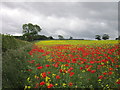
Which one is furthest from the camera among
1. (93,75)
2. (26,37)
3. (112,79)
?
(26,37)

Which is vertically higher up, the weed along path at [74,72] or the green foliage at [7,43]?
the green foliage at [7,43]

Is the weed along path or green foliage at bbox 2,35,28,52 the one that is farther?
green foliage at bbox 2,35,28,52

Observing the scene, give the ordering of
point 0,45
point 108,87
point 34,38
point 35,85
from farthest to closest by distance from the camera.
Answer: point 34,38 → point 0,45 → point 35,85 → point 108,87

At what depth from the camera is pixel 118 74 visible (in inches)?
194

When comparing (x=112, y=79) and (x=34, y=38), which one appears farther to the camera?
(x=34, y=38)

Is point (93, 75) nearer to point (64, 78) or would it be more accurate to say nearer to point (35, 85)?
point (64, 78)

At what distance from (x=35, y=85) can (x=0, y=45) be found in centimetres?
419

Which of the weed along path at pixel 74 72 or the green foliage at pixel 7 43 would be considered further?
the green foliage at pixel 7 43

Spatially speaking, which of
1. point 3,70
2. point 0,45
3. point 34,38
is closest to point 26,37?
point 34,38

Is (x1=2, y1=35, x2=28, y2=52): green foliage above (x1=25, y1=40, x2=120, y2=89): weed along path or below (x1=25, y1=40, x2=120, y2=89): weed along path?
above

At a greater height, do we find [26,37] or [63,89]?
[26,37]

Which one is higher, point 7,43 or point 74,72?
point 7,43

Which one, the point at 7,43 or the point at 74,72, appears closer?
the point at 74,72

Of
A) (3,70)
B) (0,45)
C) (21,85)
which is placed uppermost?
(0,45)
